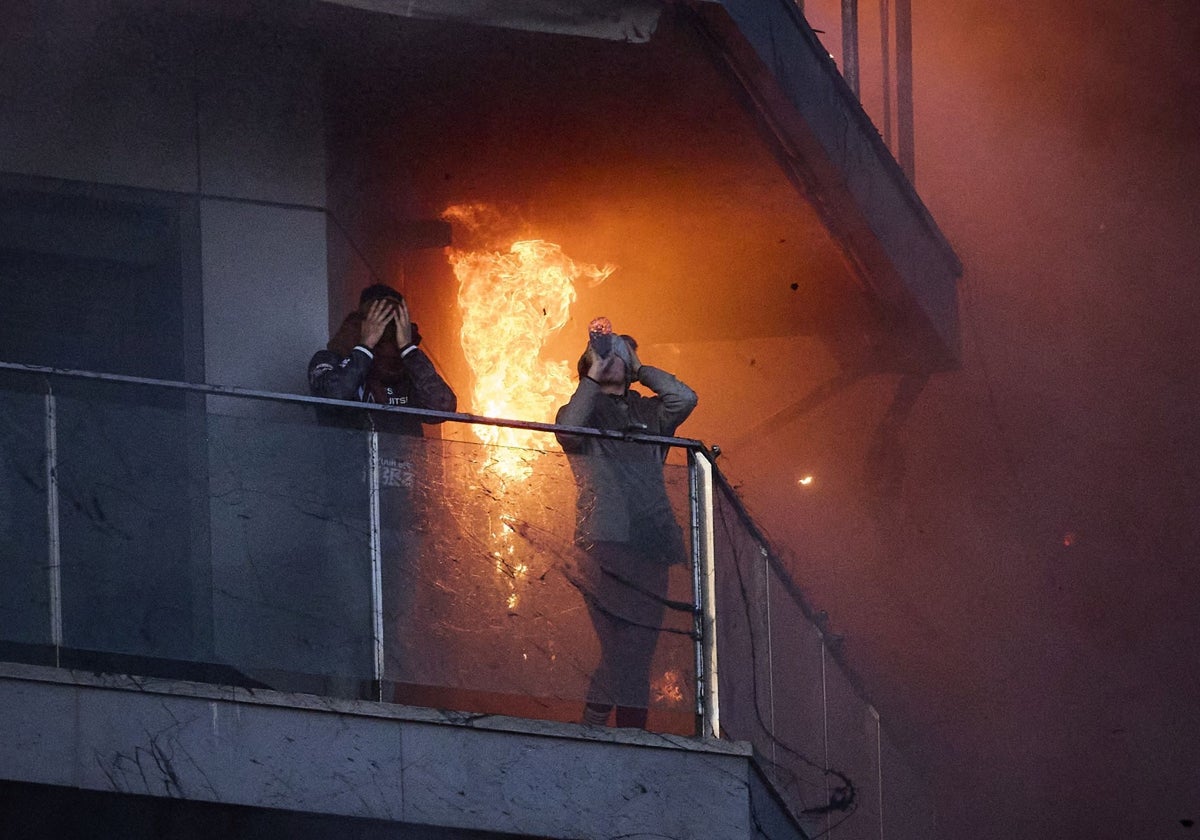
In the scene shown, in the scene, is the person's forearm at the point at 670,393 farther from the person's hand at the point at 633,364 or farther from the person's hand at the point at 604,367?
the person's hand at the point at 604,367

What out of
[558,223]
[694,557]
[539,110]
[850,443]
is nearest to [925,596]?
[850,443]

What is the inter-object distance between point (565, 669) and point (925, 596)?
835cm

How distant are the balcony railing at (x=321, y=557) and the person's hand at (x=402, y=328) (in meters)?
1.03

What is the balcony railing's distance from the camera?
26.6ft

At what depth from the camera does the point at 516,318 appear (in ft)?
45.6

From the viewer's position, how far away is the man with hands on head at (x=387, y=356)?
9.72 metres

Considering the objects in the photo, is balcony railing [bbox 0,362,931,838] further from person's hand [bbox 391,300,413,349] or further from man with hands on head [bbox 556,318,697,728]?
person's hand [bbox 391,300,413,349]

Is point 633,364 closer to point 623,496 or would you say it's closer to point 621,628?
point 623,496

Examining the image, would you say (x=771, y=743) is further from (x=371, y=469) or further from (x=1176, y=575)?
(x=1176, y=575)

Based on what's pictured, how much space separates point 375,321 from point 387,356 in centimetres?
19

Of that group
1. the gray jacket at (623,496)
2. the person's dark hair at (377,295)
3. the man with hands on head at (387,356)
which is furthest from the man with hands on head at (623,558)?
the person's dark hair at (377,295)

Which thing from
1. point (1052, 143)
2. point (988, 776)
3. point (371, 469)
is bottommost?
point (988, 776)

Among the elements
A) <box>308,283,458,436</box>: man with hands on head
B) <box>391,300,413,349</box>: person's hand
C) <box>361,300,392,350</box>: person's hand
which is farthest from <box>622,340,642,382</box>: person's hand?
<box>361,300,392,350</box>: person's hand

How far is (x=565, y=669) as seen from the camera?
8.69m
